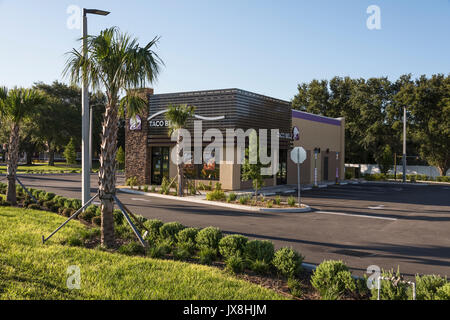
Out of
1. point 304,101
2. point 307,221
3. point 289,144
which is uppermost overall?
point 304,101

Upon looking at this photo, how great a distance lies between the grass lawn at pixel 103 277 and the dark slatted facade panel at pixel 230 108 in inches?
677

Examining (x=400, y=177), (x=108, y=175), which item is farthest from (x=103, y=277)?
(x=400, y=177)

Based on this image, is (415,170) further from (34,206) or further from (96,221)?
(96,221)

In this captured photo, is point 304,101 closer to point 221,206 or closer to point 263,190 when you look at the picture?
point 263,190

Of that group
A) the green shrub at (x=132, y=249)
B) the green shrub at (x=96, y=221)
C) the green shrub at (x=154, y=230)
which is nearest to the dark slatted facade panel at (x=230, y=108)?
the green shrub at (x=96, y=221)

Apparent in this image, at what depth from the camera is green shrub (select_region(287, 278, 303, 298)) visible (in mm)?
6285

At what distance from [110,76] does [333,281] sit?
688 centimetres

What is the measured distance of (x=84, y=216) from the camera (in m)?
12.4

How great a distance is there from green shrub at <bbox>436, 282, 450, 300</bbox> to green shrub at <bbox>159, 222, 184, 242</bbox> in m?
5.83

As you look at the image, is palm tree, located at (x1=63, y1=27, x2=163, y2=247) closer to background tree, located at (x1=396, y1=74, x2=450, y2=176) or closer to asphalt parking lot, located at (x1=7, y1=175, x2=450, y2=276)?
asphalt parking lot, located at (x1=7, y1=175, x2=450, y2=276)

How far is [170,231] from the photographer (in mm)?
9594
